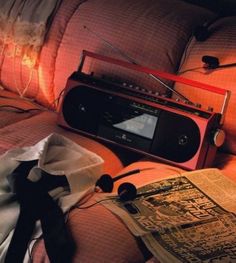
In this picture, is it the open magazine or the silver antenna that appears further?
the silver antenna

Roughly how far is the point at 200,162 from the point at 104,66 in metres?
0.47

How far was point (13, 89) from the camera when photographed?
1834 millimetres

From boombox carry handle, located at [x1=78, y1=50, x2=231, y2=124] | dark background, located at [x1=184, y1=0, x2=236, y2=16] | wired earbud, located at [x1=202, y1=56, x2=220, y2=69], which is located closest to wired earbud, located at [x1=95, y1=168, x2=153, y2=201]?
boombox carry handle, located at [x1=78, y1=50, x2=231, y2=124]

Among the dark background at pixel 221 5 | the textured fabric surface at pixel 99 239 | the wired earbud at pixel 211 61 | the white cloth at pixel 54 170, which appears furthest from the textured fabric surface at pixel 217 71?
the textured fabric surface at pixel 99 239

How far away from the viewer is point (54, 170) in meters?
1.15

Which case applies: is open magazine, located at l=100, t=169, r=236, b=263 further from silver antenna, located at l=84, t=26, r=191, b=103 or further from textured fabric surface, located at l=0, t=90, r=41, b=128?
textured fabric surface, located at l=0, t=90, r=41, b=128

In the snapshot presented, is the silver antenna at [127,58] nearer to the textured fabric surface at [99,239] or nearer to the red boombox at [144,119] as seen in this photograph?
the red boombox at [144,119]

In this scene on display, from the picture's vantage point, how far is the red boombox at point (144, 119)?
4.44 ft

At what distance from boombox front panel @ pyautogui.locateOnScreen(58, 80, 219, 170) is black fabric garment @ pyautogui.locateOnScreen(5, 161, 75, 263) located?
13.8 inches

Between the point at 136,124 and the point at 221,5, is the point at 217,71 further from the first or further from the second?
the point at 221,5

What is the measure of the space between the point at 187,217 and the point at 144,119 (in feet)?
1.29

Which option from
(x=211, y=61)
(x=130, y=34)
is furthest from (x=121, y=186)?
(x=130, y=34)

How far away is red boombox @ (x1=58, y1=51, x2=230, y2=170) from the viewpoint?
53.2 inches

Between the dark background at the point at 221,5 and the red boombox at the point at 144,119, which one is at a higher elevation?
the dark background at the point at 221,5
